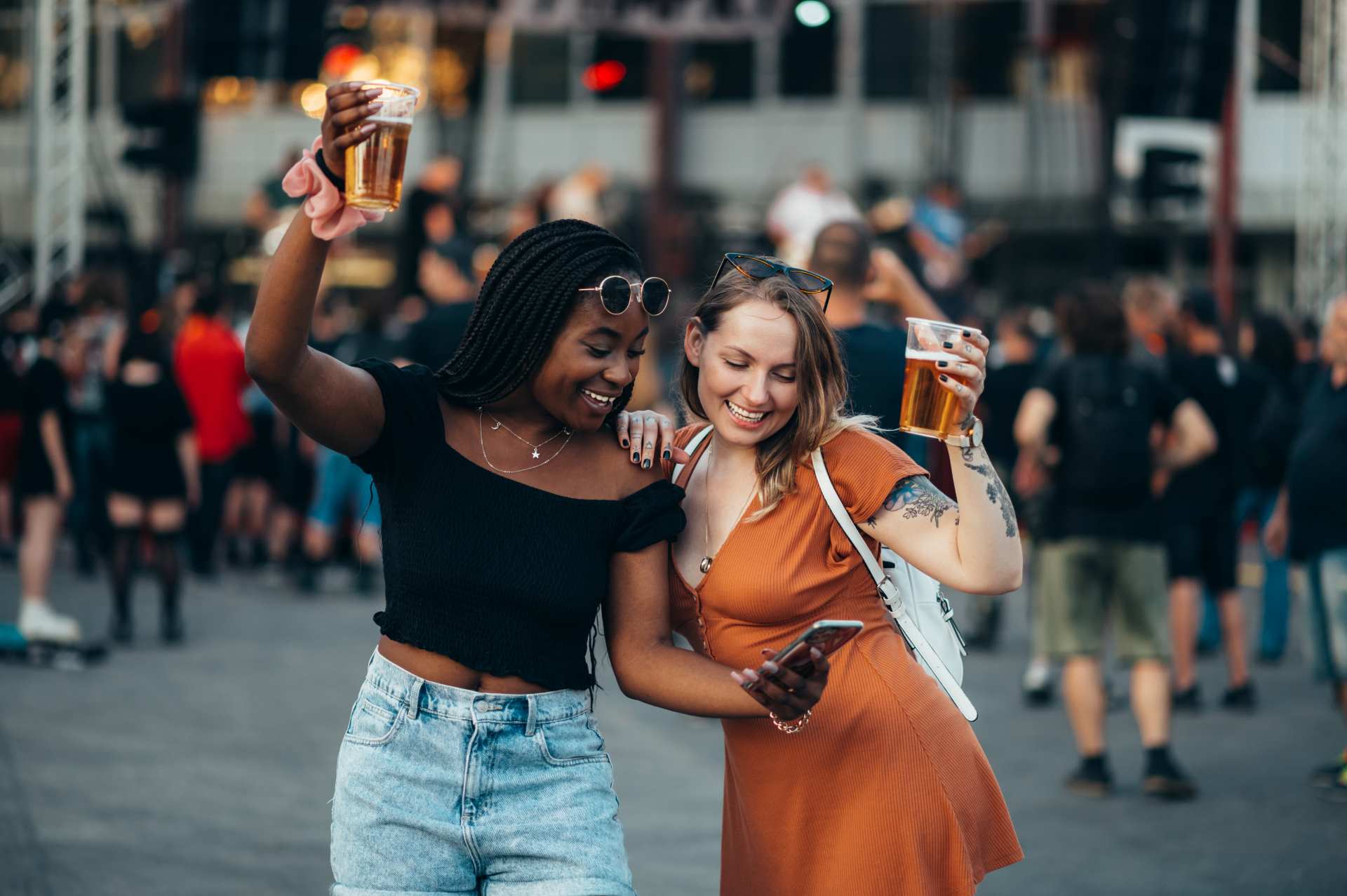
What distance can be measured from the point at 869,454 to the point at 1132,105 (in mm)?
13232

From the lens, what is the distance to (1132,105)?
15.4 m

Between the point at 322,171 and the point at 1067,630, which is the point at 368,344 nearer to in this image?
the point at 1067,630

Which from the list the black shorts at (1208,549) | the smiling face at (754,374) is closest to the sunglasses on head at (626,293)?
the smiling face at (754,374)

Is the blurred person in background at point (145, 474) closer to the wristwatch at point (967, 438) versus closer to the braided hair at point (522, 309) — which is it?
the braided hair at point (522, 309)

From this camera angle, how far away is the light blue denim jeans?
9.30 feet

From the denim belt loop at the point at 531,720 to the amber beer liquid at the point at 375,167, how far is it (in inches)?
35.2

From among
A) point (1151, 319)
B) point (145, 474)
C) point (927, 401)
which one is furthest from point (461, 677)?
point (1151, 319)

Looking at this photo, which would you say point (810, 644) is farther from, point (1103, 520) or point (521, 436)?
point (1103, 520)

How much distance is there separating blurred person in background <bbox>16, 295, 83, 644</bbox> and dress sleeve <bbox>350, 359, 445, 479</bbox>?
22.2 ft

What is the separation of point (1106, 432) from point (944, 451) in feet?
14.3

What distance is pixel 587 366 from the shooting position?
2936 mm

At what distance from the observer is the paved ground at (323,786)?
5.67 meters

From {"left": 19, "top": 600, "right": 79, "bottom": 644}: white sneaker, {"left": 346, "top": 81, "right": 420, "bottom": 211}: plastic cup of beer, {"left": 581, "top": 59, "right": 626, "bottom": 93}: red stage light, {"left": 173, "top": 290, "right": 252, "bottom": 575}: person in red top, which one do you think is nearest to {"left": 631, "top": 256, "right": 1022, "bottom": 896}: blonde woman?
{"left": 346, "top": 81, "right": 420, "bottom": 211}: plastic cup of beer

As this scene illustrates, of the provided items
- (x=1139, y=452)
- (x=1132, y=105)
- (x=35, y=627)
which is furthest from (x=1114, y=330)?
(x=1132, y=105)
